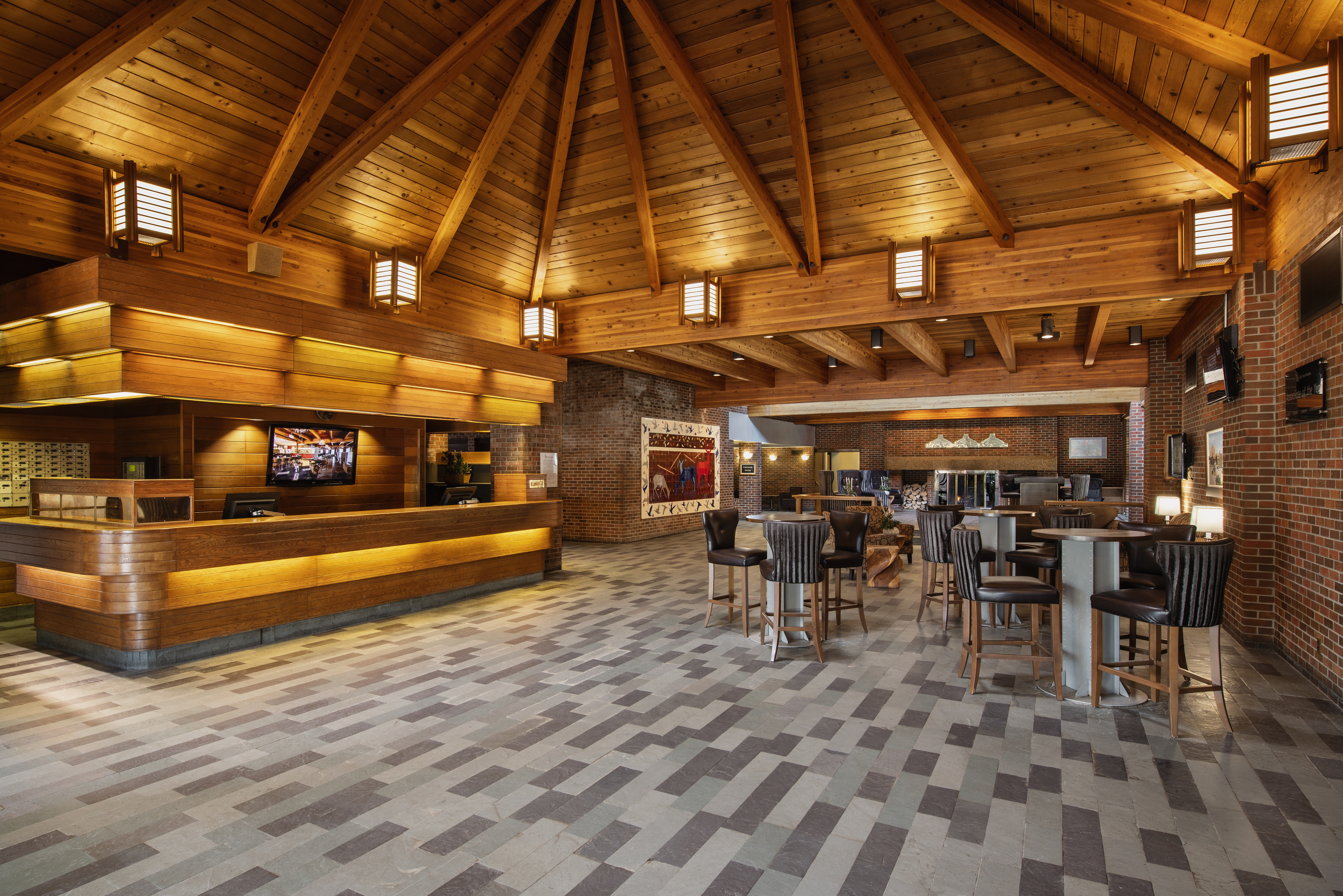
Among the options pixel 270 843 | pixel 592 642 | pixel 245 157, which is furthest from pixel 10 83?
pixel 592 642

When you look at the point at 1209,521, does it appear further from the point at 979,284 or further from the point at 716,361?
the point at 716,361

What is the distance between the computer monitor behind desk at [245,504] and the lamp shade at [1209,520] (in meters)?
7.77

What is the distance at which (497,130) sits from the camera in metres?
5.98

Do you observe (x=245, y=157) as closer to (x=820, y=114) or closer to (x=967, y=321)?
(x=820, y=114)

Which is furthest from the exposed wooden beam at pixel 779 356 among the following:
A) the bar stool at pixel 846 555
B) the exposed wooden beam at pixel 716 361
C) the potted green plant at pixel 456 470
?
the potted green plant at pixel 456 470

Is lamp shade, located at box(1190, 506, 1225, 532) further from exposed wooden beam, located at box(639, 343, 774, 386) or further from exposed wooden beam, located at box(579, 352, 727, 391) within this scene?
exposed wooden beam, located at box(579, 352, 727, 391)

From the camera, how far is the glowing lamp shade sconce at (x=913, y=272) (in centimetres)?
604

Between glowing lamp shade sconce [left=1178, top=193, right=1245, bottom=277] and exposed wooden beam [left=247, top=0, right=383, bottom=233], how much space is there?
A: 6.09 meters

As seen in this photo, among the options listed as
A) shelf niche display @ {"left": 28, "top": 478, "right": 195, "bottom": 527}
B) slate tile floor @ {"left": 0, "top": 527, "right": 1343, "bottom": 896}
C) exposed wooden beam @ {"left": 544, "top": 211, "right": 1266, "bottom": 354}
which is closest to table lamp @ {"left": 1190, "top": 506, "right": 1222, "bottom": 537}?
slate tile floor @ {"left": 0, "top": 527, "right": 1343, "bottom": 896}

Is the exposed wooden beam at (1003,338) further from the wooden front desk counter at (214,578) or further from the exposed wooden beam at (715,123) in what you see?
the wooden front desk counter at (214,578)

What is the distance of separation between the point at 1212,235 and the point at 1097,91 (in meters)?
1.52

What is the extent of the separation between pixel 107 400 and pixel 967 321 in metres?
9.52

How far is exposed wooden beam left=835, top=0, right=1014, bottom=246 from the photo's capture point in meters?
4.68

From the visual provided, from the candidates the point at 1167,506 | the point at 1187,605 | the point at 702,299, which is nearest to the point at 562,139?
the point at 702,299
